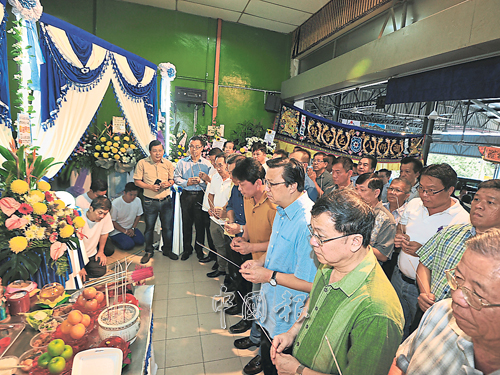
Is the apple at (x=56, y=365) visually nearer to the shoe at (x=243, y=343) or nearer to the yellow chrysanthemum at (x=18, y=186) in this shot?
the yellow chrysanthemum at (x=18, y=186)

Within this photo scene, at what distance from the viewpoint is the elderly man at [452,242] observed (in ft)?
4.79

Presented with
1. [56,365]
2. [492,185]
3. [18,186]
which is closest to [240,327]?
[56,365]

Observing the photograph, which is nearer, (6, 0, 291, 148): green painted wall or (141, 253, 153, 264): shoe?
(141, 253, 153, 264): shoe

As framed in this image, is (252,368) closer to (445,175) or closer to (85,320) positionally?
(85,320)

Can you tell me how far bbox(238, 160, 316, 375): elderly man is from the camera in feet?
4.98

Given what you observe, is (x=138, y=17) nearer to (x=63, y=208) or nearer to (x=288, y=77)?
(x=288, y=77)

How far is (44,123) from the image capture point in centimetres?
273

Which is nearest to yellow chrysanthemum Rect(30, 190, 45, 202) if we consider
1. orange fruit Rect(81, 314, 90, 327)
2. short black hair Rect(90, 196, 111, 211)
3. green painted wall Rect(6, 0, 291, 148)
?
orange fruit Rect(81, 314, 90, 327)

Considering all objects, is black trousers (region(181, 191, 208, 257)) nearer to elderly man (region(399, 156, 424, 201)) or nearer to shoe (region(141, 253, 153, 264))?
shoe (region(141, 253, 153, 264))

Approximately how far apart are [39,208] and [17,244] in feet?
0.84

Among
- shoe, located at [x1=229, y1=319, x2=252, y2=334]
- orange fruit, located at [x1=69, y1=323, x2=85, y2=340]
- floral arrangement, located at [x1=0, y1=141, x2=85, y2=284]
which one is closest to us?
orange fruit, located at [x1=69, y1=323, x2=85, y2=340]

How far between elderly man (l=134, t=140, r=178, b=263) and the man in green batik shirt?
10.4 feet

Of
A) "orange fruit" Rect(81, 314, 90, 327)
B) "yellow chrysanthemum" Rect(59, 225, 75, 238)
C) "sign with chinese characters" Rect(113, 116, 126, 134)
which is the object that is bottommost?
"orange fruit" Rect(81, 314, 90, 327)

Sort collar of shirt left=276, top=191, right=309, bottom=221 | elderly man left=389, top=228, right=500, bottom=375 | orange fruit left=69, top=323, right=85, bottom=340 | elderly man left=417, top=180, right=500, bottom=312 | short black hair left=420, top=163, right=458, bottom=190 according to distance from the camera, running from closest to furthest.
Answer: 1. elderly man left=389, top=228, right=500, bottom=375
2. orange fruit left=69, top=323, right=85, bottom=340
3. elderly man left=417, top=180, right=500, bottom=312
4. collar of shirt left=276, top=191, right=309, bottom=221
5. short black hair left=420, top=163, right=458, bottom=190
